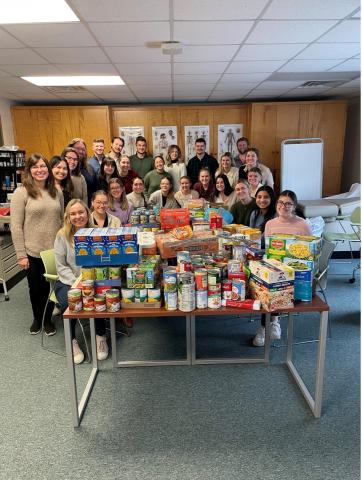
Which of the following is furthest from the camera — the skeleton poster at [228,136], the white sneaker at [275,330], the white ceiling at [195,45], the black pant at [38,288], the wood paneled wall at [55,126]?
the skeleton poster at [228,136]

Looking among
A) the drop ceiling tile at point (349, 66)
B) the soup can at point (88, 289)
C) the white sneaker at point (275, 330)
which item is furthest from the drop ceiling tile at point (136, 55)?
the white sneaker at point (275, 330)

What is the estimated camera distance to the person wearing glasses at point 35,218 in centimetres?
298

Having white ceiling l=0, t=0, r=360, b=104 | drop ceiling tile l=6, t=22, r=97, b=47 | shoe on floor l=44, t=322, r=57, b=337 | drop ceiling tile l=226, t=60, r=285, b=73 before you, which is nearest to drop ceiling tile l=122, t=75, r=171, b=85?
white ceiling l=0, t=0, r=360, b=104

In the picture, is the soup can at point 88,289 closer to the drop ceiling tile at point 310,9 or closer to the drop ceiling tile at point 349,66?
the drop ceiling tile at point 310,9

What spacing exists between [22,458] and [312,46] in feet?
13.0

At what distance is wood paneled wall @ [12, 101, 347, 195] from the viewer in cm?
641

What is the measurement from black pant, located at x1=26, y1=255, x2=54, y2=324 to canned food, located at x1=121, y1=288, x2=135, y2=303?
4.81ft

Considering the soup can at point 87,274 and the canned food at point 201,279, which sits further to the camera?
the soup can at point 87,274

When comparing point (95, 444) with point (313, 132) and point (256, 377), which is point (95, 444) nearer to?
point (256, 377)

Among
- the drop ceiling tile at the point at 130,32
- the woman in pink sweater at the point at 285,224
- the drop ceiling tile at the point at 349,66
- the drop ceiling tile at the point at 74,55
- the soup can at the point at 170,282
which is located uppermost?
the drop ceiling tile at the point at 349,66

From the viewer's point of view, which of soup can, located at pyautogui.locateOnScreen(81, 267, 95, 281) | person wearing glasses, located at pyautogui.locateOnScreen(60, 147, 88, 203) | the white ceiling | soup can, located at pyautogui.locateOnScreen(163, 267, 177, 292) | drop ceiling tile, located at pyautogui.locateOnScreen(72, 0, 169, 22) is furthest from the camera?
person wearing glasses, located at pyautogui.locateOnScreen(60, 147, 88, 203)

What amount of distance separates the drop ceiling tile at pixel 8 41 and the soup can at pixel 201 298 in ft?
8.65

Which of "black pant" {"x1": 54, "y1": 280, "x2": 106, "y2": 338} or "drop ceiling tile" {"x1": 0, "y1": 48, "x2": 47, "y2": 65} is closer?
"black pant" {"x1": 54, "y1": 280, "x2": 106, "y2": 338}

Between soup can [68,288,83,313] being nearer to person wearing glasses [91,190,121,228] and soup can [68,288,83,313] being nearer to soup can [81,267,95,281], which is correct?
soup can [81,267,95,281]
